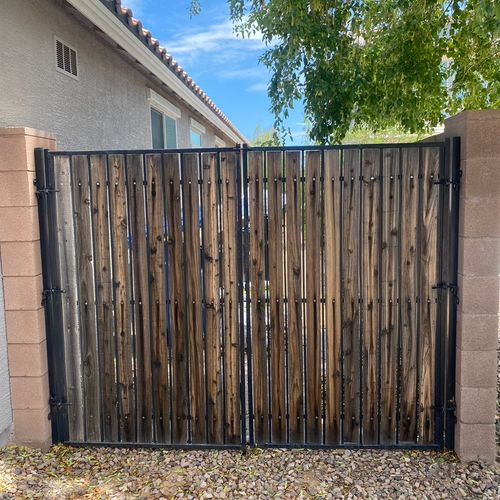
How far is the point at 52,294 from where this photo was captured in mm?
3219

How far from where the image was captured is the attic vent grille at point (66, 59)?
411 cm

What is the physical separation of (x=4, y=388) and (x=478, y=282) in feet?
10.5

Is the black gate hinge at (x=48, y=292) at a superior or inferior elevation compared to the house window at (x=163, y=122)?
inferior

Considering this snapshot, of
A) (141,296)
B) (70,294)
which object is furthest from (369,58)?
(70,294)

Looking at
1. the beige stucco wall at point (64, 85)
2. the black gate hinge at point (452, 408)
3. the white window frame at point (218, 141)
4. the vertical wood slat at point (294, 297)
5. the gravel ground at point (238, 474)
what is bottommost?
the gravel ground at point (238, 474)

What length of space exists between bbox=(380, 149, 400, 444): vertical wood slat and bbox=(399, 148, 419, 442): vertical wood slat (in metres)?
0.05

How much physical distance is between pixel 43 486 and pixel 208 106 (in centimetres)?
717

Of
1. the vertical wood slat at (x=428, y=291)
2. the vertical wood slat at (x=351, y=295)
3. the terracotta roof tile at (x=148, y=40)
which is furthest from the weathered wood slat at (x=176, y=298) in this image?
the terracotta roof tile at (x=148, y=40)

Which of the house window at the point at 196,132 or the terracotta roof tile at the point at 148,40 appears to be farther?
the house window at the point at 196,132

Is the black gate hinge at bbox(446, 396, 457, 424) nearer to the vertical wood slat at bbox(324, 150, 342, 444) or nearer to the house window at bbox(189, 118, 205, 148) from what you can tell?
the vertical wood slat at bbox(324, 150, 342, 444)

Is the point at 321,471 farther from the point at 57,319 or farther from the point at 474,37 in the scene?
the point at 474,37

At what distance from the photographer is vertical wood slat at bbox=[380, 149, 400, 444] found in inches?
Result: 120

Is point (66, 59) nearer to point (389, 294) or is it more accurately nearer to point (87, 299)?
point (87, 299)

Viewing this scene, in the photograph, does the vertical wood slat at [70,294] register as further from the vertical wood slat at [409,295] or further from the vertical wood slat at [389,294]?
the vertical wood slat at [409,295]
